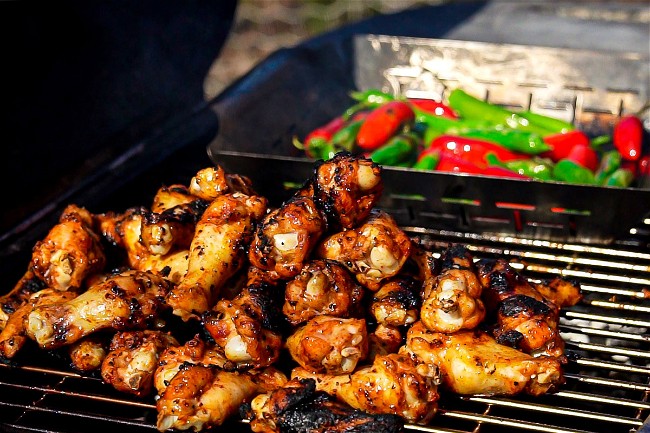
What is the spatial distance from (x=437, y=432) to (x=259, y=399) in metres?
0.69

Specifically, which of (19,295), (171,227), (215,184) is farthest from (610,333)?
(19,295)

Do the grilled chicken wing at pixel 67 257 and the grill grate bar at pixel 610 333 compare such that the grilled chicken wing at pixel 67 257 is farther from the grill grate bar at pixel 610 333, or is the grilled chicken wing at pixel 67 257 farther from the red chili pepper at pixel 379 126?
the red chili pepper at pixel 379 126

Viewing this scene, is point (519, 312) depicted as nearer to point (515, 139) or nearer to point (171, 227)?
point (171, 227)

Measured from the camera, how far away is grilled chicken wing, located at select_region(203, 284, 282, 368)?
282 centimetres

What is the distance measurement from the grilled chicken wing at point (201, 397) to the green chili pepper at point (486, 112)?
3.64 meters

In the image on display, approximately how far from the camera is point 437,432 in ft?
8.96

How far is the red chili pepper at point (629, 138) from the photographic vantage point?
5.20 m

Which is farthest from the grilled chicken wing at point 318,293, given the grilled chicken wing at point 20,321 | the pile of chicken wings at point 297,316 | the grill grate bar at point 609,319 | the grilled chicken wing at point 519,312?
the grill grate bar at point 609,319

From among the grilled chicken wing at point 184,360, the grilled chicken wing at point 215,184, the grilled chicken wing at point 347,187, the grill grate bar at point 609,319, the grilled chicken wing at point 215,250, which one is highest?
the grilled chicken wing at point 347,187

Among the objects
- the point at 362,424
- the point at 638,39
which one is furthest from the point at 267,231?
the point at 638,39

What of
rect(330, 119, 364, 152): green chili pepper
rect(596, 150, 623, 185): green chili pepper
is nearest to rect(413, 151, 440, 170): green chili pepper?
rect(330, 119, 364, 152): green chili pepper

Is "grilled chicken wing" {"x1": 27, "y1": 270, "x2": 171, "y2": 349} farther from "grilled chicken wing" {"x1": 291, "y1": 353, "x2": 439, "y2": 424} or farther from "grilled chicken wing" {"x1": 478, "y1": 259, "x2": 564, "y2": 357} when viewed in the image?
"grilled chicken wing" {"x1": 478, "y1": 259, "x2": 564, "y2": 357}

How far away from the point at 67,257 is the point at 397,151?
273 centimetres

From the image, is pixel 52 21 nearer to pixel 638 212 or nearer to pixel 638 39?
pixel 638 212
